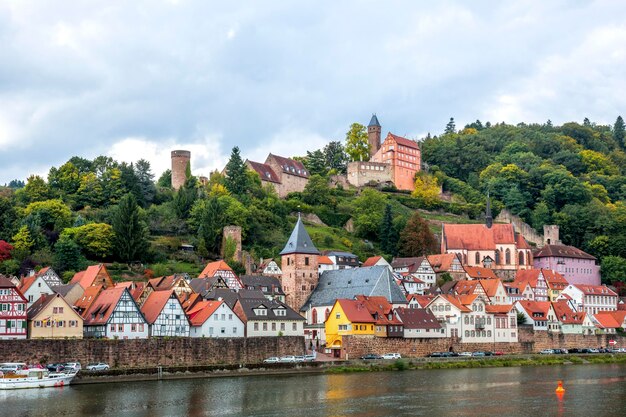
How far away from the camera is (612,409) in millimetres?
43906

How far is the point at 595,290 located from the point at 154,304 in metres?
51.9

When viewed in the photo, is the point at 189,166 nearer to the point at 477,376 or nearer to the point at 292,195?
the point at 292,195

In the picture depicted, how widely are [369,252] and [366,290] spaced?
25.6 m

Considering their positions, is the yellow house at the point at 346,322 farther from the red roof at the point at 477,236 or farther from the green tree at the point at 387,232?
the red roof at the point at 477,236

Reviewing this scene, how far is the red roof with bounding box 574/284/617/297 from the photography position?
96.1 meters

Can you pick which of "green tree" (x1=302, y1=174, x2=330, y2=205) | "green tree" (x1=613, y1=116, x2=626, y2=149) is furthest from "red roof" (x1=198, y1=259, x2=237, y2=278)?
"green tree" (x1=613, y1=116, x2=626, y2=149)

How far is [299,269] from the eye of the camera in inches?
3248

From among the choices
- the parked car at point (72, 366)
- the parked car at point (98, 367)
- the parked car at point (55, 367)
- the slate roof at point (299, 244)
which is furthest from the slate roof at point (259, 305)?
the parked car at point (55, 367)

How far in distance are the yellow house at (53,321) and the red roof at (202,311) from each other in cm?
870

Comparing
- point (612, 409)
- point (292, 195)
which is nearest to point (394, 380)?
point (612, 409)

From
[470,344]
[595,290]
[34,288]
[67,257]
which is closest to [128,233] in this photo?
[67,257]

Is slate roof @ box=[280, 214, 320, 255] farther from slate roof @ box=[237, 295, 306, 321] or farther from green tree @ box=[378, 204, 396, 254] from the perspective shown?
green tree @ box=[378, 204, 396, 254]

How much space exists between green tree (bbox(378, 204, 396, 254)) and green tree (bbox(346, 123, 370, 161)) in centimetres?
2779

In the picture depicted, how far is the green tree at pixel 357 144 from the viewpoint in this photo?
132 m
